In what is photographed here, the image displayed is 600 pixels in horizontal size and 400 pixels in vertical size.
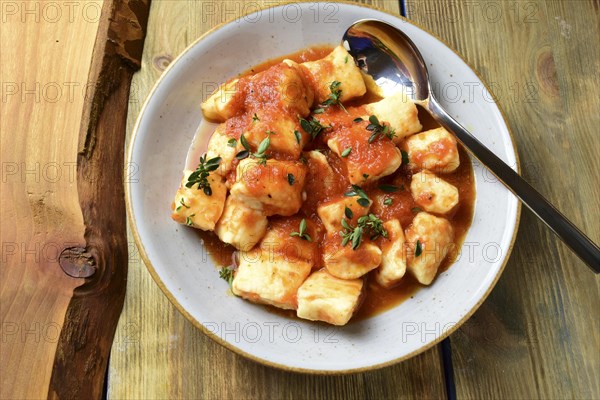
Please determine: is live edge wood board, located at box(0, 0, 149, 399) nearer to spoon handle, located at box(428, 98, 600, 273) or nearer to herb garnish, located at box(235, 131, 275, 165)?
herb garnish, located at box(235, 131, 275, 165)

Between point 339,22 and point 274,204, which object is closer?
point 274,204

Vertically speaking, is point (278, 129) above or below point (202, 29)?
below

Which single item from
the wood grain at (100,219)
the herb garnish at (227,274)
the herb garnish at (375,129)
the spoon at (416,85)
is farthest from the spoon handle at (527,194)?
the wood grain at (100,219)

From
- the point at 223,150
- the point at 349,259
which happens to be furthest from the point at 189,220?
the point at 349,259

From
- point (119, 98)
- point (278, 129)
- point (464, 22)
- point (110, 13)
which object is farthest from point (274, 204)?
point (464, 22)

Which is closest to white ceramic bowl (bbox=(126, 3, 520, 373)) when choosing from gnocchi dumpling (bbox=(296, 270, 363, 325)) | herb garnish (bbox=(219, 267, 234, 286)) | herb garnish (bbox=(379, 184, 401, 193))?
herb garnish (bbox=(219, 267, 234, 286))

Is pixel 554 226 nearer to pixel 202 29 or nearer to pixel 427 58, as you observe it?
pixel 427 58

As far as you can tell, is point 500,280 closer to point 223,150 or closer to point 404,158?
point 404,158
